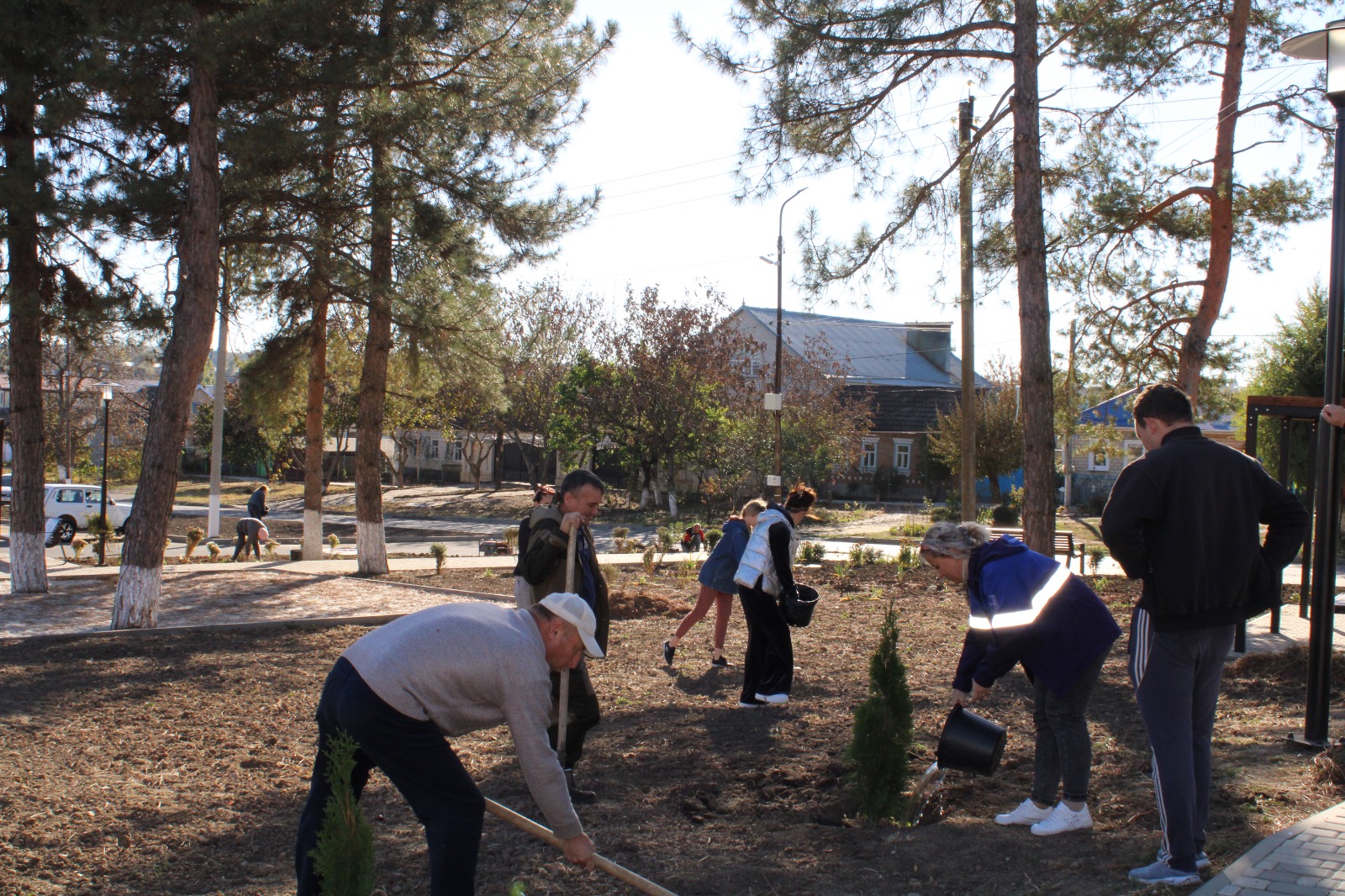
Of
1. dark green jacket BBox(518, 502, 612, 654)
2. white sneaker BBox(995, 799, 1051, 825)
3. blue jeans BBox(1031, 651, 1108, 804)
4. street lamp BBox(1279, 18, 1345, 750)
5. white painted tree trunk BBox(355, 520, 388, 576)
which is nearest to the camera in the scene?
blue jeans BBox(1031, 651, 1108, 804)

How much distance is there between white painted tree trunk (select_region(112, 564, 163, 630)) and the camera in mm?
10547

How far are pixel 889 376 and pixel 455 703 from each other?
186 feet

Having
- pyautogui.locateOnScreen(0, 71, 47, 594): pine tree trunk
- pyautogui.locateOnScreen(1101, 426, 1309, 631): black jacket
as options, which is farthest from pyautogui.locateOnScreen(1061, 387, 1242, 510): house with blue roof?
pyautogui.locateOnScreen(0, 71, 47, 594): pine tree trunk

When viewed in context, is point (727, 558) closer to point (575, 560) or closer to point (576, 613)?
point (575, 560)

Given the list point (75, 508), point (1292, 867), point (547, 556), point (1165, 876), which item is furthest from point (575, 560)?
point (75, 508)

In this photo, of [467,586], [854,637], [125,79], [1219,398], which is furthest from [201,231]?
[1219,398]

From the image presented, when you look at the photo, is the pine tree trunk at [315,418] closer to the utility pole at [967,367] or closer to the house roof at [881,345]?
the utility pole at [967,367]

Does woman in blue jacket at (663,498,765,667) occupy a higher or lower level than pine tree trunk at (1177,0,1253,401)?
lower

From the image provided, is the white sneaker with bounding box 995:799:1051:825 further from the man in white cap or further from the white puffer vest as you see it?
the white puffer vest

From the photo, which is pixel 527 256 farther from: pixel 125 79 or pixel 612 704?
pixel 612 704

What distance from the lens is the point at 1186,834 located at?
12.8 ft

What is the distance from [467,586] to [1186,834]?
11.9 metres

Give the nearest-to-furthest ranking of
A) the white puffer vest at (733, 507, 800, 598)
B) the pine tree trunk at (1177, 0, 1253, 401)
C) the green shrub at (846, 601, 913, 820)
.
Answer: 1. the green shrub at (846, 601, 913, 820)
2. the white puffer vest at (733, 507, 800, 598)
3. the pine tree trunk at (1177, 0, 1253, 401)

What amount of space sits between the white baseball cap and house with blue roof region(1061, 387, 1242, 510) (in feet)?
7.53
